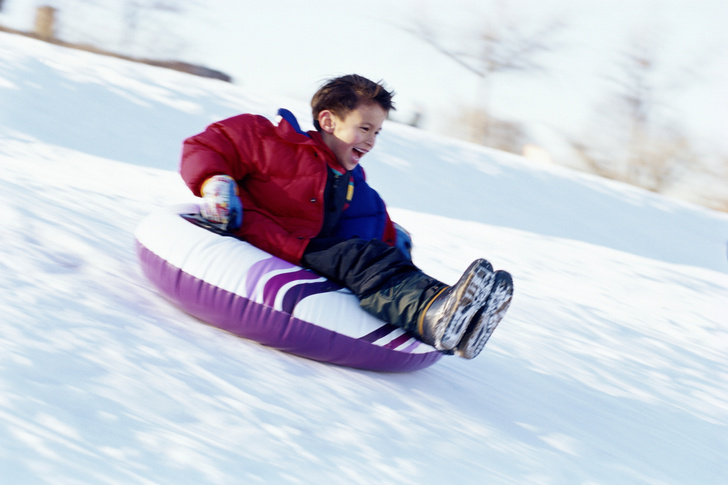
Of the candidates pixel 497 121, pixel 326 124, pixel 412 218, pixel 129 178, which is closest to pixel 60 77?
pixel 129 178

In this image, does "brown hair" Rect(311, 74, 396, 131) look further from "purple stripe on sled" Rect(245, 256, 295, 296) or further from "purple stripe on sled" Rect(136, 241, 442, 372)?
"purple stripe on sled" Rect(136, 241, 442, 372)

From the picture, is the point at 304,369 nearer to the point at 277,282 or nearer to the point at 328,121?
the point at 277,282

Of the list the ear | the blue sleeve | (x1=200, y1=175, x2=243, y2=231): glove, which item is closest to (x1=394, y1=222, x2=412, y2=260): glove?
the blue sleeve

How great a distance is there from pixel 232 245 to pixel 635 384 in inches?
76.5

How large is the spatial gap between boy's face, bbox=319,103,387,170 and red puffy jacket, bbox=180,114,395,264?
0.25 feet

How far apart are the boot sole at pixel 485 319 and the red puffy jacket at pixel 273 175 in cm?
63

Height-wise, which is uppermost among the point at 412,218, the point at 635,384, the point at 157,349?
the point at 412,218

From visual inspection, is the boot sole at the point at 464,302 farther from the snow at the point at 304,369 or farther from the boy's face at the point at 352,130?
the boy's face at the point at 352,130

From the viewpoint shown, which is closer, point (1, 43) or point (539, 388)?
point (539, 388)

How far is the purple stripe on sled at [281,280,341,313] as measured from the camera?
7.18 feet

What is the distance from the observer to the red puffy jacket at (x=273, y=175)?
8.00 ft

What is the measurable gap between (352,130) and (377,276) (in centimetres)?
59

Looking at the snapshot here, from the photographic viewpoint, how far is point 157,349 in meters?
1.95

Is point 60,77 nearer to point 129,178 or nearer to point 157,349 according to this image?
point 129,178
